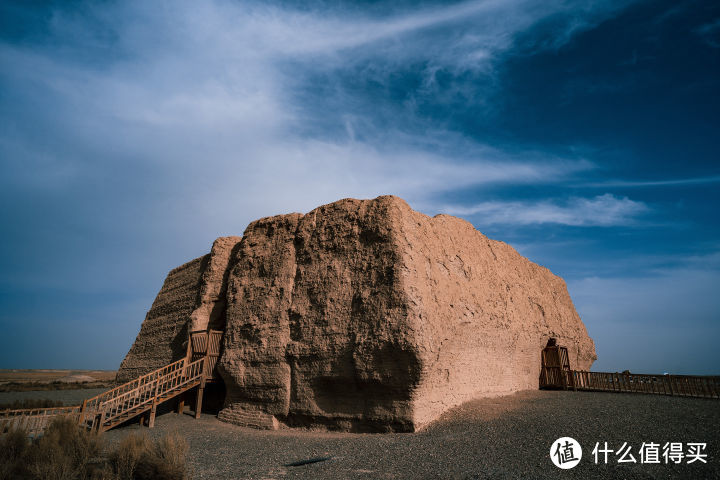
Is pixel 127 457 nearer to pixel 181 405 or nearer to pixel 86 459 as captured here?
pixel 86 459

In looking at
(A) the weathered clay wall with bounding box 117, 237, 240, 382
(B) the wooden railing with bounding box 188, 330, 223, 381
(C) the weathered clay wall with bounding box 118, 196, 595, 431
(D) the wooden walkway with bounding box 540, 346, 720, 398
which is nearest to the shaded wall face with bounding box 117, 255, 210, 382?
(A) the weathered clay wall with bounding box 117, 237, 240, 382

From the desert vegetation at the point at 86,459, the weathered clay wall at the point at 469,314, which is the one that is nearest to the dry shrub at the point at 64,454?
the desert vegetation at the point at 86,459

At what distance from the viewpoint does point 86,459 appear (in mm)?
8234

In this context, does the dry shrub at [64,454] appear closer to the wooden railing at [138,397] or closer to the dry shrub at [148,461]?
the dry shrub at [148,461]

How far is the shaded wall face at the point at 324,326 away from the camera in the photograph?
11695mm

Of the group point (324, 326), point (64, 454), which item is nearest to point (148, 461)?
point (64, 454)

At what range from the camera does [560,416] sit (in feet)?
37.2

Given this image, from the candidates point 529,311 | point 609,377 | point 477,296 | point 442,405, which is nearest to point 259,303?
point 442,405

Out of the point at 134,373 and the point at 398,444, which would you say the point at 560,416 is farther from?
the point at 134,373
